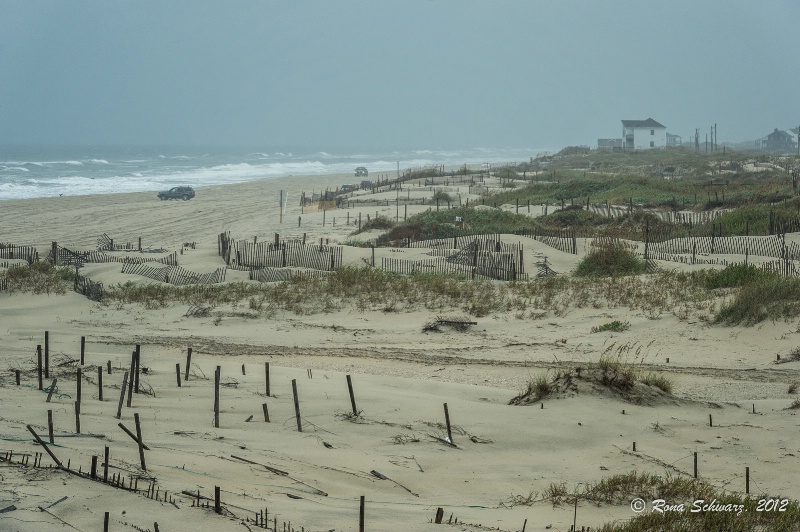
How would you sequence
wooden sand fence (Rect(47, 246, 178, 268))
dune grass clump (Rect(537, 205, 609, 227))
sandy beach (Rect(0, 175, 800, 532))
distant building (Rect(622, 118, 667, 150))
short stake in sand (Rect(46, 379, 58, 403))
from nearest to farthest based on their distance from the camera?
sandy beach (Rect(0, 175, 800, 532))
short stake in sand (Rect(46, 379, 58, 403))
wooden sand fence (Rect(47, 246, 178, 268))
dune grass clump (Rect(537, 205, 609, 227))
distant building (Rect(622, 118, 667, 150))

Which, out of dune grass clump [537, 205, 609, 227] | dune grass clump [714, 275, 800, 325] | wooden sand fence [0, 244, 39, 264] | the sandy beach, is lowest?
the sandy beach

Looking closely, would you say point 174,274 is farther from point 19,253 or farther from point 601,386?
point 601,386

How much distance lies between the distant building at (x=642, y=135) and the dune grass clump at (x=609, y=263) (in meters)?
94.5

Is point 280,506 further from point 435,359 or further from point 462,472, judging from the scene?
point 435,359

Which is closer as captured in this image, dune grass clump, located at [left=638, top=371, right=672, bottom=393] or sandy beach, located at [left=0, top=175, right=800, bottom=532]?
sandy beach, located at [left=0, top=175, right=800, bottom=532]

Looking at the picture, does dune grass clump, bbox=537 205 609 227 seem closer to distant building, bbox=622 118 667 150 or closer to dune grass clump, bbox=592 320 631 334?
dune grass clump, bbox=592 320 631 334

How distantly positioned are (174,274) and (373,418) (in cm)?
1323

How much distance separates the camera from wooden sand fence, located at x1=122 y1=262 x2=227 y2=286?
2135cm

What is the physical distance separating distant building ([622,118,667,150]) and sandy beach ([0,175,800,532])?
10141 centimetres

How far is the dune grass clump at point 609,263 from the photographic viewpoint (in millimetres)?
21625

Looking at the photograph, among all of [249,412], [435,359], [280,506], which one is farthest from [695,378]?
[280,506]

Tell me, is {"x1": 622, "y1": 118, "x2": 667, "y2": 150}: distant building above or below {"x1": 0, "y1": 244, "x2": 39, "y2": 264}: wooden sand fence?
above

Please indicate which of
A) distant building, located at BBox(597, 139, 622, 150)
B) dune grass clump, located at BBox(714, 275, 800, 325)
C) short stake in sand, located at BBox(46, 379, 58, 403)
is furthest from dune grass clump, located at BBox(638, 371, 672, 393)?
distant building, located at BBox(597, 139, 622, 150)

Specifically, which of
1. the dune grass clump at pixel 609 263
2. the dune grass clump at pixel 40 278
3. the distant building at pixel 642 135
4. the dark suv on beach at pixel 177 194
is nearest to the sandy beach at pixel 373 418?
the dune grass clump at pixel 40 278
